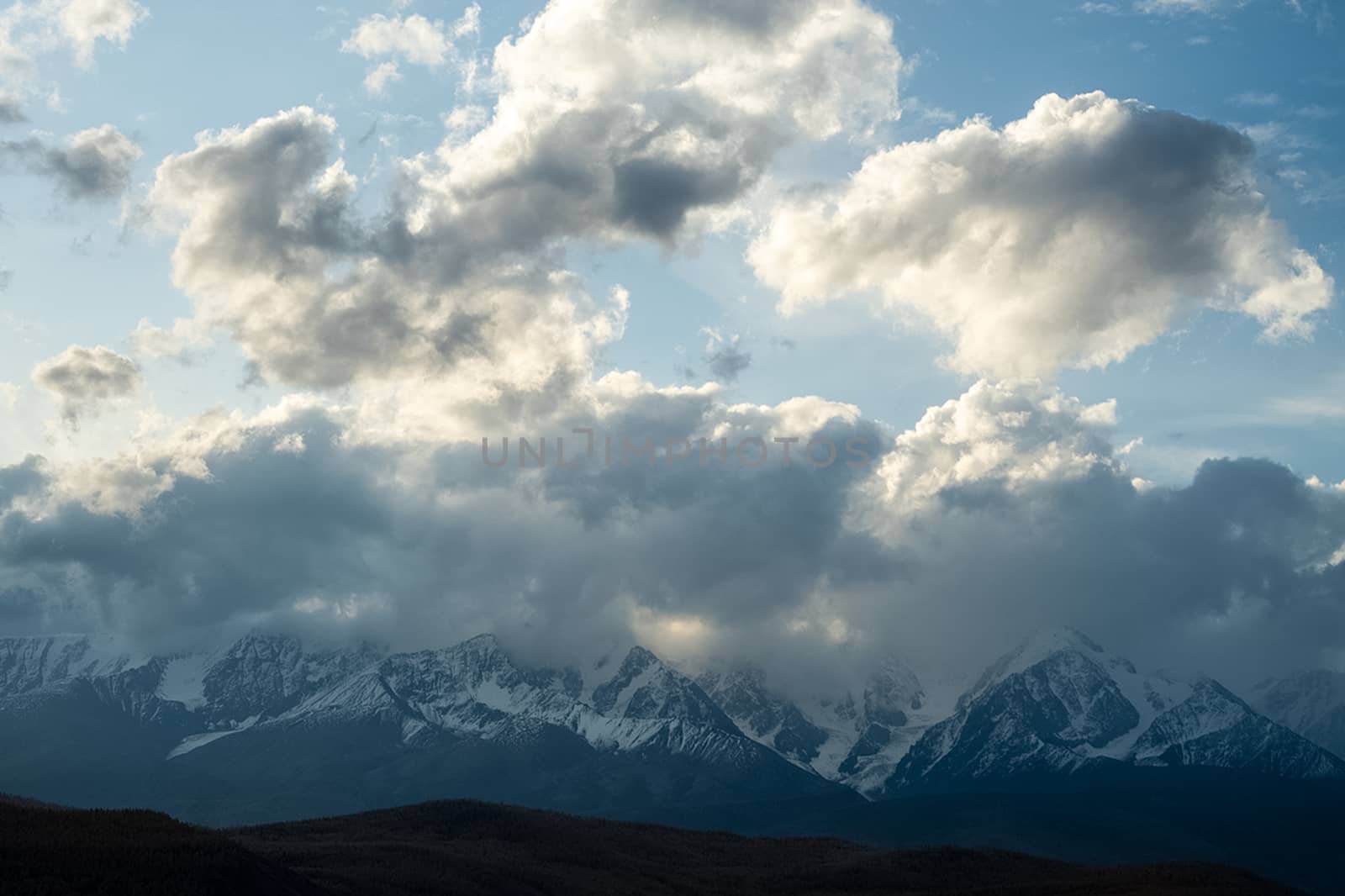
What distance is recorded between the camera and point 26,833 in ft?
389

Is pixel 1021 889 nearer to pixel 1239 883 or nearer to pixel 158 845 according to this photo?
pixel 1239 883

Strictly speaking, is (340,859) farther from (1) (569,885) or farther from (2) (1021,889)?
(2) (1021,889)

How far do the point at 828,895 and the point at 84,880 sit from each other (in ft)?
389

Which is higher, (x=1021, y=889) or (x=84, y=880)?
(x=84, y=880)

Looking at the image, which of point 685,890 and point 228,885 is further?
point 685,890

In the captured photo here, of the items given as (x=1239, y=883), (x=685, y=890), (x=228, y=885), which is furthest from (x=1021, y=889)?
(x=228, y=885)

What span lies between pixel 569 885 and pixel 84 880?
80.9 m

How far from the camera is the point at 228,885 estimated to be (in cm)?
11231

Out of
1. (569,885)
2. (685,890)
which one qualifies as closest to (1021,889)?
(685,890)

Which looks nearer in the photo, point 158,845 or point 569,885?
point 158,845

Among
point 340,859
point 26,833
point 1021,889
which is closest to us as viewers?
point 26,833

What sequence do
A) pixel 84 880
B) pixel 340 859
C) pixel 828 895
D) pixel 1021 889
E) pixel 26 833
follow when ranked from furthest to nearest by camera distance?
pixel 828 895, pixel 1021 889, pixel 340 859, pixel 26 833, pixel 84 880

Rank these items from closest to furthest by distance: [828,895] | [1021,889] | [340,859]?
1. [340,859]
2. [1021,889]
3. [828,895]

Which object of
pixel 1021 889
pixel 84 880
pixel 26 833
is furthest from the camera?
pixel 1021 889
